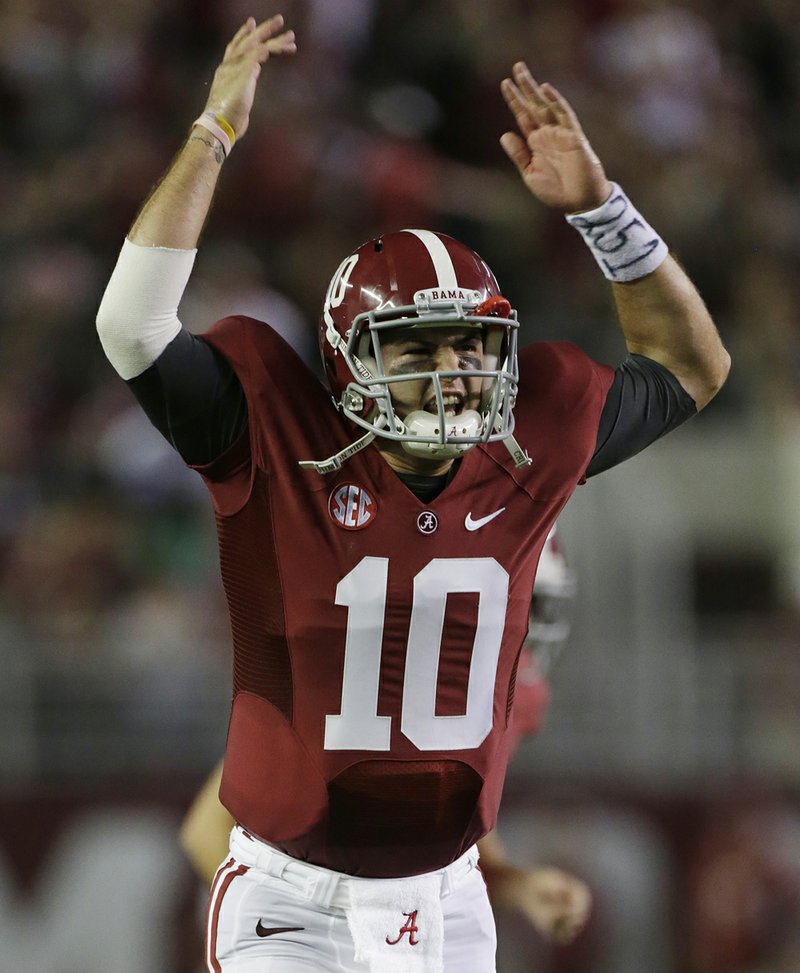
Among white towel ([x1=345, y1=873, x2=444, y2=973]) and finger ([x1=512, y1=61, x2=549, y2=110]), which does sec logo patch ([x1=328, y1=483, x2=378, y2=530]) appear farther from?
finger ([x1=512, y1=61, x2=549, y2=110])

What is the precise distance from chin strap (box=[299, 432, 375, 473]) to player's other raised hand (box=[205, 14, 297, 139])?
23.7 inches

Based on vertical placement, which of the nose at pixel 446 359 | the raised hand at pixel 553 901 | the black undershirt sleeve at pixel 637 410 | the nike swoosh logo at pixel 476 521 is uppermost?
the nose at pixel 446 359

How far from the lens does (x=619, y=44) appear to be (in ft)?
28.2

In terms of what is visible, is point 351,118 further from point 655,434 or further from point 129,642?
point 655,434

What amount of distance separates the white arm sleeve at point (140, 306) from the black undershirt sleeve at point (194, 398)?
0.10 ft

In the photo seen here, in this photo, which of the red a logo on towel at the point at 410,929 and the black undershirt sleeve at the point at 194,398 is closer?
the black undershirt sleeve at the point at 194,398

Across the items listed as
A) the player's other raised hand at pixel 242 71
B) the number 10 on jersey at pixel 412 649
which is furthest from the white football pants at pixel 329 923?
the player's other raised hand at pixel 242 71

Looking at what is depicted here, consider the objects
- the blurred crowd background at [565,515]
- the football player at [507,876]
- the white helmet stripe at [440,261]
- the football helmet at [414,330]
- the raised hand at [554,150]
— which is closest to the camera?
the football helmet at [414,330]

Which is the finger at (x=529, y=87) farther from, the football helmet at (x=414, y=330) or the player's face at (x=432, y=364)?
the player's face at (x=432, y=364)

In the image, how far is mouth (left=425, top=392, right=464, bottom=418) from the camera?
2969mm

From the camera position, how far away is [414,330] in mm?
3020

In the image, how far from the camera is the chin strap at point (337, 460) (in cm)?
296

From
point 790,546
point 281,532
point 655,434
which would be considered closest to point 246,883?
point 281,532

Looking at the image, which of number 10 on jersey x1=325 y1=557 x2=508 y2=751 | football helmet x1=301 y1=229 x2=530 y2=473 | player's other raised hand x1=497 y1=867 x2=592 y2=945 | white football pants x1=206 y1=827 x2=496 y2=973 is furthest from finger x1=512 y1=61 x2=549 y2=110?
player's other raised hand x1=497 y1=867 x2=592 y2=945
